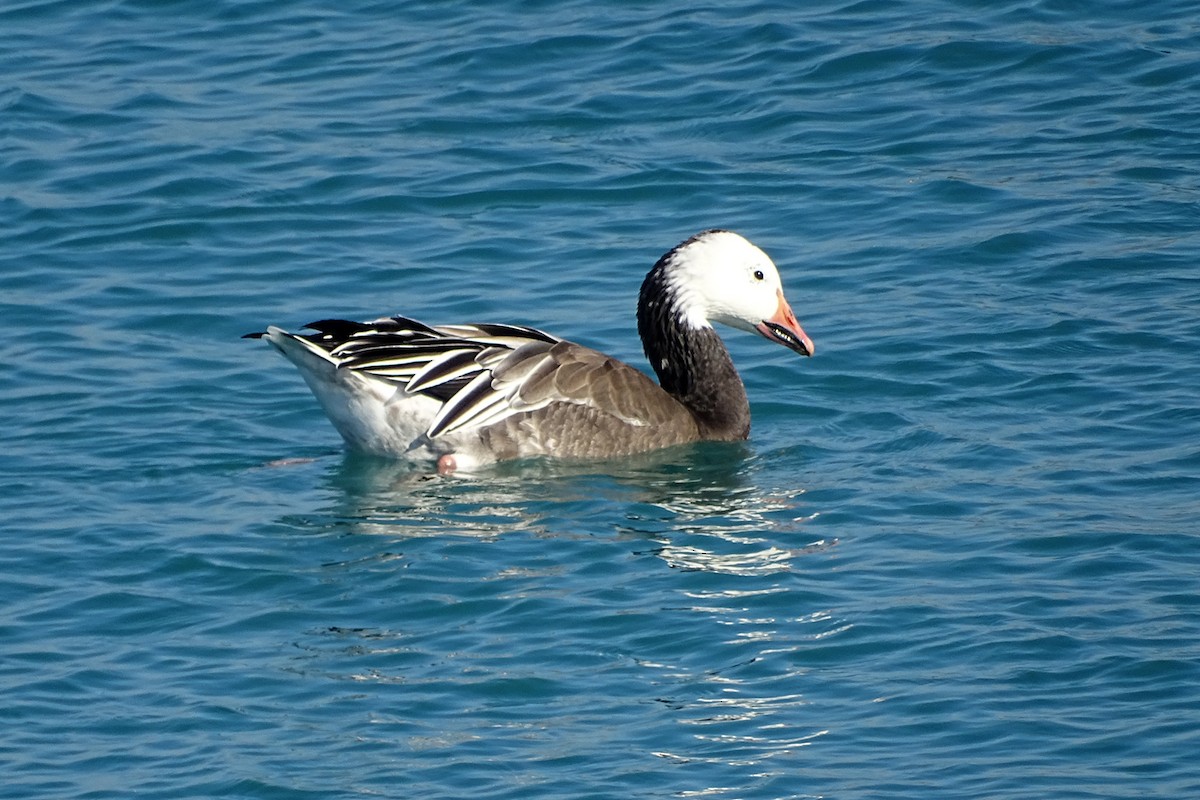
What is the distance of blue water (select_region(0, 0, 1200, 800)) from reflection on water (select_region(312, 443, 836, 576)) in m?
0.04

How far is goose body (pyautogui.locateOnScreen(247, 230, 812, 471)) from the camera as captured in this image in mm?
11016

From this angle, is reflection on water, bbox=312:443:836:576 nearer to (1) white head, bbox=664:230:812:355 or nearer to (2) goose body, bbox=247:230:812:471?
(2) goose body, bbox=247:230:812:471

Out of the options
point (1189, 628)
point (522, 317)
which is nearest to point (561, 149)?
point (522, 317)

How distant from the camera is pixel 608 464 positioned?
1149 centimetres

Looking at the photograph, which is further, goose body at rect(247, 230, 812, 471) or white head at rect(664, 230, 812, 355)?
white head at rect(664, 230, 812, 355)

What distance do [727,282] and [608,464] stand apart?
1.43 metres

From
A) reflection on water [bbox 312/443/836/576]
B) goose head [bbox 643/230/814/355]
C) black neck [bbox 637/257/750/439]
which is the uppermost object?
goose head [bbox 643/230/814/355]

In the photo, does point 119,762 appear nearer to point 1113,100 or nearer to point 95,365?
A: point 95,365

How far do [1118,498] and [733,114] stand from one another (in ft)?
25.0

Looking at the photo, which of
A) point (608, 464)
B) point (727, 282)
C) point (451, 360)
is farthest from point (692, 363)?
point (451, 360)

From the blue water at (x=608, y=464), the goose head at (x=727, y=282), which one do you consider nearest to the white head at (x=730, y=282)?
the goose head at (x=727, y=282)

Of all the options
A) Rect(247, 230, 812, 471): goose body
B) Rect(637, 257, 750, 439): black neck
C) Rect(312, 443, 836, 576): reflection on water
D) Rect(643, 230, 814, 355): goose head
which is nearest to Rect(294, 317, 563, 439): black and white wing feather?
Rect(247, 230, 812, 471): goose body

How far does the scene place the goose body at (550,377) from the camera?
11016 millimetres

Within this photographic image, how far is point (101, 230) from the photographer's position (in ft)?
49.6
